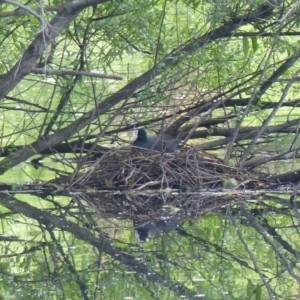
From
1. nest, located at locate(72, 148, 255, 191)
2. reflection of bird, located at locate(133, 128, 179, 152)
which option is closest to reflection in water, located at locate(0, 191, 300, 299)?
nest, located at locate(72, 148, 255, 191)

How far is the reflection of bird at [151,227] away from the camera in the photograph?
7.15 m

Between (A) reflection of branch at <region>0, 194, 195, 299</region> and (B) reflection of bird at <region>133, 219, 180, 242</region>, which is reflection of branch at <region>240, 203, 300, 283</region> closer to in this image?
(B) reflection of bird at <region>133, 219, 180, 242</region>

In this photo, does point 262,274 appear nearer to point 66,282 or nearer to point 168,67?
point 66,282

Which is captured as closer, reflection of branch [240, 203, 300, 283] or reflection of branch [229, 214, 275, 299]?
reflection of branch [229, 214, 275, 299]

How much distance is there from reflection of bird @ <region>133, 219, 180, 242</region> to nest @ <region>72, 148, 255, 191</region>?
4.16 ft

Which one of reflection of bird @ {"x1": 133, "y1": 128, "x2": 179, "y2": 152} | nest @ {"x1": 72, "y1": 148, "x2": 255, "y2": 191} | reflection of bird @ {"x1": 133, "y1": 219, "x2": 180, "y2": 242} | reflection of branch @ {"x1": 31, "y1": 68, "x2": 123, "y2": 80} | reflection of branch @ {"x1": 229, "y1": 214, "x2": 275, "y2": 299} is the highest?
reflection of bird @ {"x1": 133, "y1": 128, "x2": 179, "y2": 152}

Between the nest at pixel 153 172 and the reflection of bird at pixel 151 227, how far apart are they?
4.16 feet

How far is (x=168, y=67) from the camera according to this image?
880 centimetres

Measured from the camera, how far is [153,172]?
29.8 feet

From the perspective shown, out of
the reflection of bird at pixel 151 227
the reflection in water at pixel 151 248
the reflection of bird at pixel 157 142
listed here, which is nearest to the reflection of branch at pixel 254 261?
the reflection in water at pixel 151 248

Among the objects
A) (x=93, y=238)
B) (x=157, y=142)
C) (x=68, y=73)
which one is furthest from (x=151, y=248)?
(x=157, y=142)

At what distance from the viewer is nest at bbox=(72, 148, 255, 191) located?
29.6ft

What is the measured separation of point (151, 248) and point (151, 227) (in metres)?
0.81

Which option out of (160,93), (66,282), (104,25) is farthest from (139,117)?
(66,282)
